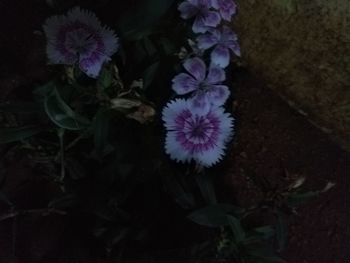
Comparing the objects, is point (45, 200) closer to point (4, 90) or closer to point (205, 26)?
point (4, 90)

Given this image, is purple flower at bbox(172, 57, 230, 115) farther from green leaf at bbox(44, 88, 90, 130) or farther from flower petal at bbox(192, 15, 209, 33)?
green leaf at bbox(44, 88, 90, 130)

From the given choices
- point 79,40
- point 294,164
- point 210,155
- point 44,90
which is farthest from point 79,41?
point 294,164

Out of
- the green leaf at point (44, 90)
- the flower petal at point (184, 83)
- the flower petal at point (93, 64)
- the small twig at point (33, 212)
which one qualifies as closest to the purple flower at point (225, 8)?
the flower petal at point (184, 83)

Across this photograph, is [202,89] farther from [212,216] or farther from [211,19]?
[212,216]

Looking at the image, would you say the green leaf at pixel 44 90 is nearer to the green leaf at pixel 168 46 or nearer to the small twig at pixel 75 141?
the small twig at pixel 75 141

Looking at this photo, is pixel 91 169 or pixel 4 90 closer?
pixel 91 169

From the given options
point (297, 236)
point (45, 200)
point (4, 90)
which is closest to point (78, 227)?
point (45, 200)

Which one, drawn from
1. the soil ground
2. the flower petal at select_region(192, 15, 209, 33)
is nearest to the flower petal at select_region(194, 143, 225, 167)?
the flower petal at select_region(192, 15, 209, 33)
